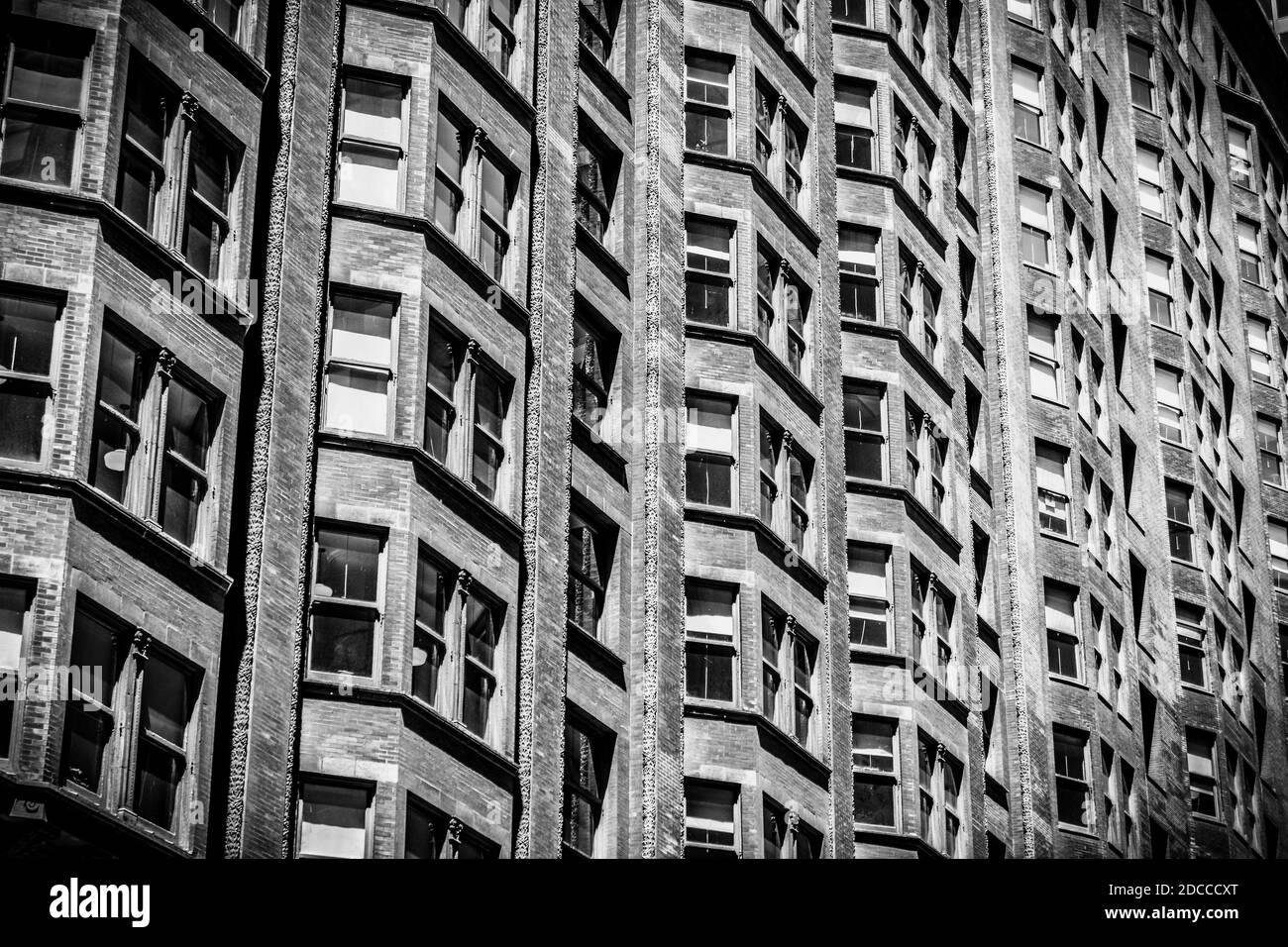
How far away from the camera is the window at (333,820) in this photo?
102 feet

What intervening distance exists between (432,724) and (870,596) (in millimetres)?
14478

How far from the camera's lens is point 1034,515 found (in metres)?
53.3

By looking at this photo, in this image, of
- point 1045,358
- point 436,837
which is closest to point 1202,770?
point 1045,358

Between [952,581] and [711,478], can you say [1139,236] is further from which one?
[711,478]

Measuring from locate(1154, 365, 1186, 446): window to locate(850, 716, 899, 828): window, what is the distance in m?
22.3

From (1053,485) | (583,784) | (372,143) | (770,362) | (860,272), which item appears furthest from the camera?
(1053,485)

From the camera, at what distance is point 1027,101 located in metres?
59.8

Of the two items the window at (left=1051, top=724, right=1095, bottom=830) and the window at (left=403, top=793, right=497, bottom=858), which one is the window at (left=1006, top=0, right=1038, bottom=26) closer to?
the window at (left=1051, top=724, right=1095, bottom=830)

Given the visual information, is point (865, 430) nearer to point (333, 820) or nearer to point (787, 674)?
point (787, 674)

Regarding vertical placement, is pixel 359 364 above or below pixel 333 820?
above

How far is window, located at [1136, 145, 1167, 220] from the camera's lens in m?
66.8

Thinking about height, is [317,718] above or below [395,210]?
below
